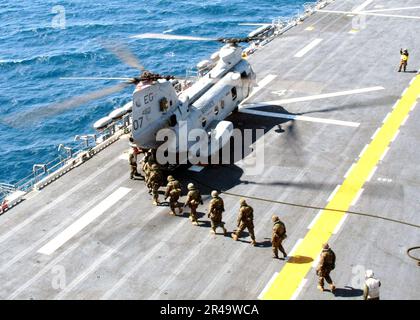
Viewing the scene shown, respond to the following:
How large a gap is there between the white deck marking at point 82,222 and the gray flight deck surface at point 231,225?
30 centimetres

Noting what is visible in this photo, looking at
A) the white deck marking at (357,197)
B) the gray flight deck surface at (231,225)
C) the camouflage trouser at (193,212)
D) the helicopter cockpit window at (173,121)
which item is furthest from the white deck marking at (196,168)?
the white deck marking at (357,197)

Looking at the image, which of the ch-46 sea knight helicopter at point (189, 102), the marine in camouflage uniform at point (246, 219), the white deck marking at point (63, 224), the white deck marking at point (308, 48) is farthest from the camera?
the white deck marking at point (308, 48)

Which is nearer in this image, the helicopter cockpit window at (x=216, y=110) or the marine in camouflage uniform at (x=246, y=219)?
the marine in camouflage uniform at (x=246, y=219)

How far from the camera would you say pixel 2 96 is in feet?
190

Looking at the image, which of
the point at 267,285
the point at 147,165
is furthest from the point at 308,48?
the point at 267,285

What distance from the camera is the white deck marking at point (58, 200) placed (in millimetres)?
26759

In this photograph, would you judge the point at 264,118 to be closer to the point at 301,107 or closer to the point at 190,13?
the point at 301,107

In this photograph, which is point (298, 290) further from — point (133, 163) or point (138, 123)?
point (133, 163)

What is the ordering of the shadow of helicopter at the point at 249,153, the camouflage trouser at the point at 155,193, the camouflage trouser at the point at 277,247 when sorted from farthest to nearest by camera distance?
the shadow of helicopter at the point at 249,153 → the camouflage trouser at the point at 155,193 → the camouflage trouser at the point at 277,247

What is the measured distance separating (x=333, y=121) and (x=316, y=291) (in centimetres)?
1739

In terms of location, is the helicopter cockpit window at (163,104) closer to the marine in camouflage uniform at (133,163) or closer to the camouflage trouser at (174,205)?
the marine in camouflage uniform at (133,163)

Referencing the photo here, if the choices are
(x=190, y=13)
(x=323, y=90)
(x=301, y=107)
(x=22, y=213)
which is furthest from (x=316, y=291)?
(x=190, y=13)

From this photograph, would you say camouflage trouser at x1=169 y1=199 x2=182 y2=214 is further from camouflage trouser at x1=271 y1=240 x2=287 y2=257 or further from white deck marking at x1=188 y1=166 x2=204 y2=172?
camouflage trouser at x1=271 y1=240 x2=287 y2=257

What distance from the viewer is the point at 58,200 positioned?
29.3 meters
